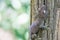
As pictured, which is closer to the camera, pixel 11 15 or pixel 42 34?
pixel 11 15

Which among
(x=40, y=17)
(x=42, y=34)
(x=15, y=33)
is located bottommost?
(x=42, y=34)

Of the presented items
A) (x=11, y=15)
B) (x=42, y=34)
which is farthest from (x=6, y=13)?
(x=42, y=34)

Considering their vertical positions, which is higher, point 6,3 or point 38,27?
point 6,3

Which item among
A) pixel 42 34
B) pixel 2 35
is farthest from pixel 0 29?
pixel 42 34

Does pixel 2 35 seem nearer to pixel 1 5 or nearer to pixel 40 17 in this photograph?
pixel 1 5

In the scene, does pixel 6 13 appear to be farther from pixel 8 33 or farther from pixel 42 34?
pixel 42 34

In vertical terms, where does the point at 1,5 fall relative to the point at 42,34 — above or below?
above
